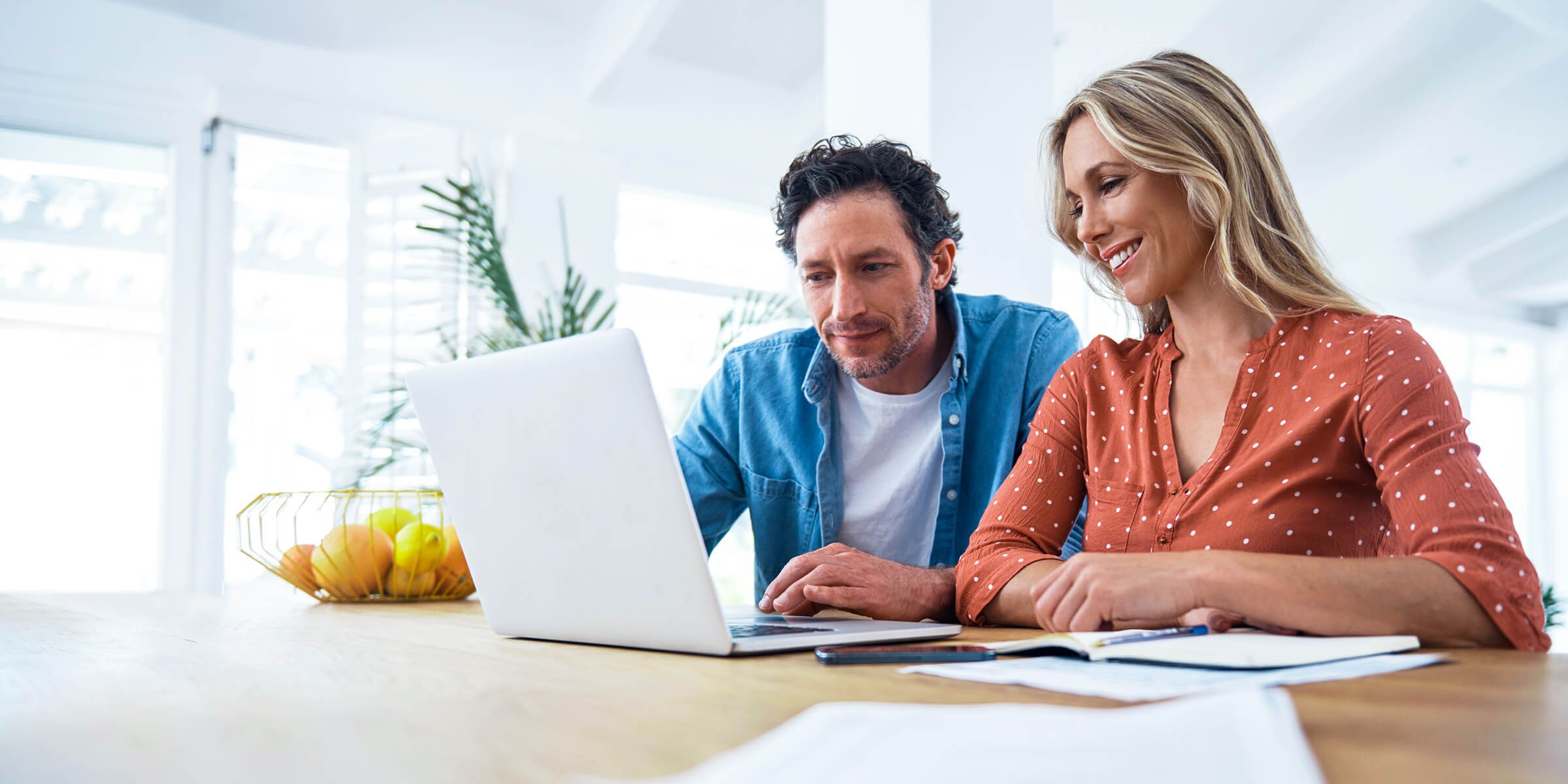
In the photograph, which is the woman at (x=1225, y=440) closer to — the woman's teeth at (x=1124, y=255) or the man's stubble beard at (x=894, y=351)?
the woman's teeth at (x=1124, y=255)

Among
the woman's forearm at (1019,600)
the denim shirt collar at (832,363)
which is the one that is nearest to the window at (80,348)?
the denim shirt collar at (832,363)

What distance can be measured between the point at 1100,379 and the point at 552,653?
84 cm

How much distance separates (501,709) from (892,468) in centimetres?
124

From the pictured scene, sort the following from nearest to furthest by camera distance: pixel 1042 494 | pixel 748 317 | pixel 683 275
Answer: pixel 1042 494, pixel 748 317, pixel 683 275

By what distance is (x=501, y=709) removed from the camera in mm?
563

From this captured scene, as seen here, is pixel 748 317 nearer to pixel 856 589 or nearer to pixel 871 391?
pixel 871 391

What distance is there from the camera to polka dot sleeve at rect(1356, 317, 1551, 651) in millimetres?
868

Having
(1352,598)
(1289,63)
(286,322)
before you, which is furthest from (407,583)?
(1289,63)

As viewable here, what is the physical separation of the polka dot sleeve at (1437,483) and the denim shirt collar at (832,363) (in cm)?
68

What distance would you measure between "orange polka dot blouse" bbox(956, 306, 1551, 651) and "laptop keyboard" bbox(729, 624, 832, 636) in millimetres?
280

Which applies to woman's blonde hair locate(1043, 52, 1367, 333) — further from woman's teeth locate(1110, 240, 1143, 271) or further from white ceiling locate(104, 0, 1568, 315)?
white ceiling locate(104, 0, 1568, 315)

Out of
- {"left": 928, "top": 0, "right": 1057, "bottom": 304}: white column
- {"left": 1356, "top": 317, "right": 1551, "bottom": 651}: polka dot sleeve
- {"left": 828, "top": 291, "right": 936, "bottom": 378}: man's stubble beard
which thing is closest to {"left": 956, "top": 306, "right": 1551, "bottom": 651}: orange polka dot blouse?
{"left": 1356, "top": 317, "right": 1551, "bottom": 651}: polka dot sleeve

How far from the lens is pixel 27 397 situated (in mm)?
3770

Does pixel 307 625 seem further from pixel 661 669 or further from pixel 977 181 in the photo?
pixel 977 181
